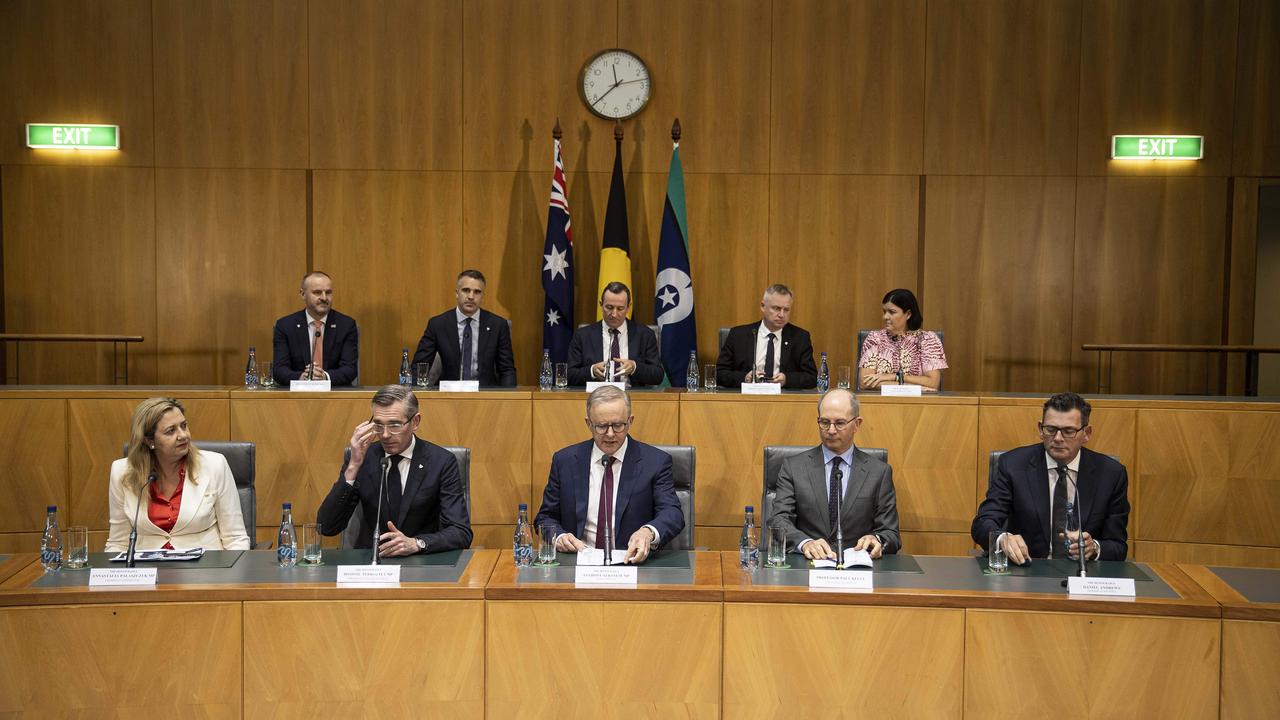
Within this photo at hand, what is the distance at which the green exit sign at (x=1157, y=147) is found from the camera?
7.15m

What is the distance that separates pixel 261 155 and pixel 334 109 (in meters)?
0.62

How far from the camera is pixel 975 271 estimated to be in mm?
7285

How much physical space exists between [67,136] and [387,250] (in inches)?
92.3

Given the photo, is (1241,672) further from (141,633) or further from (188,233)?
(188,233)

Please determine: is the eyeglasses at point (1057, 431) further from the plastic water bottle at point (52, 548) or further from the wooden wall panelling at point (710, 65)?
the wooden wall panelling at point (710, 65)

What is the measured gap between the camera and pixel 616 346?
19.0ft

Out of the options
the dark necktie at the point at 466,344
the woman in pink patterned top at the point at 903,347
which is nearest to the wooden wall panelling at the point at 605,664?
the woman in pink patterned top at the point at 903,347

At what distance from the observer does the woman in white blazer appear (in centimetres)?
361

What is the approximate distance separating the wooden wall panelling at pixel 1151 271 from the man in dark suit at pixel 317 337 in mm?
4988

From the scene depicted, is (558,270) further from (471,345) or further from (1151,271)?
(1151,271)

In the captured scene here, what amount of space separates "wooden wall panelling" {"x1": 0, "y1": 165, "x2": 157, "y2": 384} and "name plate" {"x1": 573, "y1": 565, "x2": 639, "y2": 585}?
214 inches

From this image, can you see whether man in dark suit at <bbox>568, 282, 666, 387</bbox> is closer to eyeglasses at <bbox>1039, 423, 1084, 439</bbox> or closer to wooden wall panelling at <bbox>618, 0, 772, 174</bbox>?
wooden wall panelling at <bbox>618, 0, 772, 174</bbox>

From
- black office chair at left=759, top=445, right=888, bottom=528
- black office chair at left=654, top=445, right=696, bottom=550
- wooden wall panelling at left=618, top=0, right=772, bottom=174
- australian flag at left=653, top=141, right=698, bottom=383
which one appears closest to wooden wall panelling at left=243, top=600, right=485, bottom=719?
black office chair at left=654, top=445, right=696, bottom=550

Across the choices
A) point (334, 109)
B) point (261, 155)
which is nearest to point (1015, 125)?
point (334, 109)
